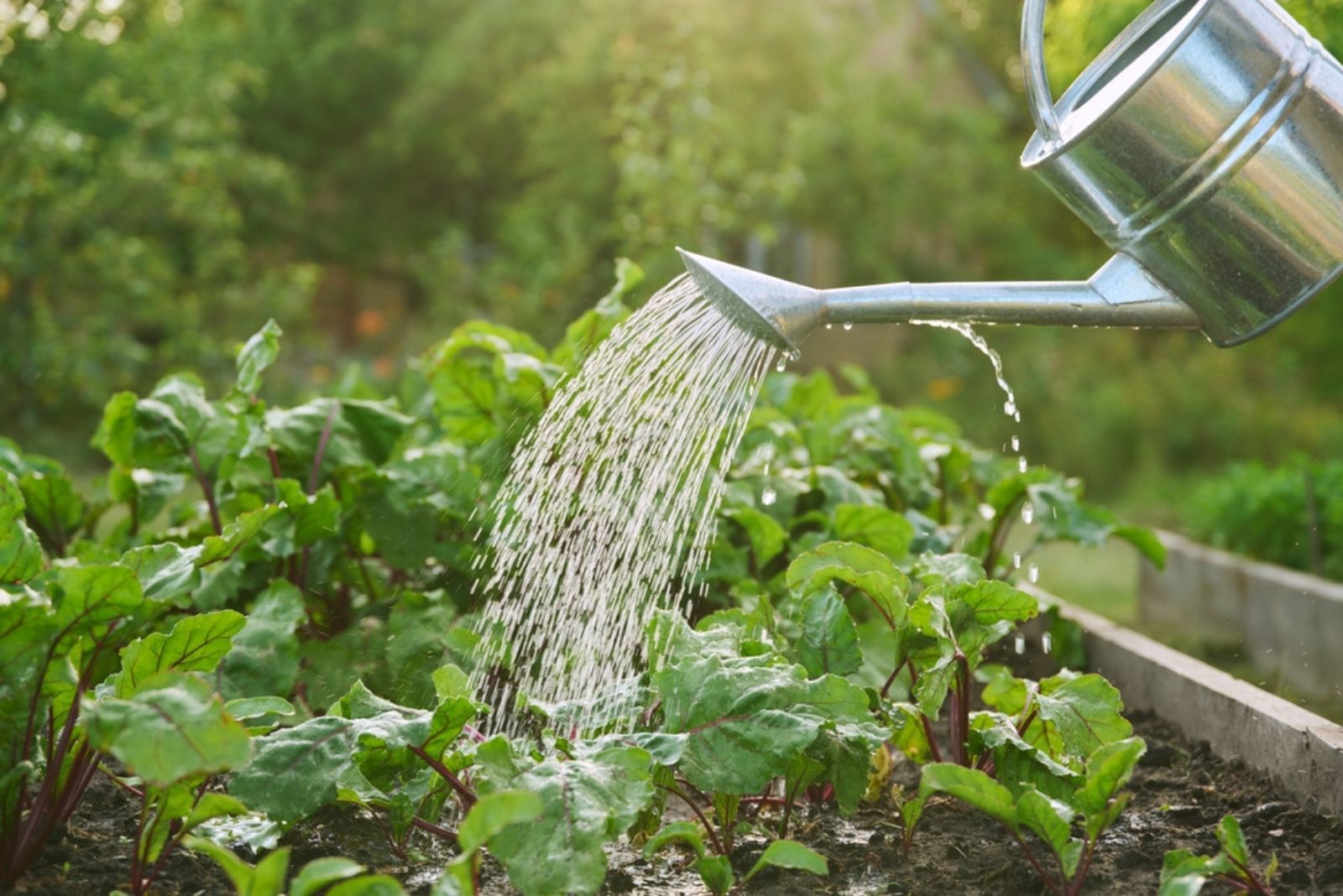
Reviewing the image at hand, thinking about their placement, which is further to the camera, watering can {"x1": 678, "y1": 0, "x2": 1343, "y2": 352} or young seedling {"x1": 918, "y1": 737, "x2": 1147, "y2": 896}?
watering can {"x1": 678, "y1": 0, "x2": 1343, "y2": 352}

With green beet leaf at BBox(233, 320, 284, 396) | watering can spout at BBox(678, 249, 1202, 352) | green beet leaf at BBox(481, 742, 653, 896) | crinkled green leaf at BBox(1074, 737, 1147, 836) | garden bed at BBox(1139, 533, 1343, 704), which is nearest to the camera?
green beet leaf at BBox(481, 742, 653, 896)

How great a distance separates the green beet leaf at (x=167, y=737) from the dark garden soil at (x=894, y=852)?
14.1 inches

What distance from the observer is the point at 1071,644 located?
2783 millimetres

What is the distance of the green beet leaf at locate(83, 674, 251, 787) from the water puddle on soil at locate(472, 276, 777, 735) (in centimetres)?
92

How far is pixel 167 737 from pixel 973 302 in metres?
1.14

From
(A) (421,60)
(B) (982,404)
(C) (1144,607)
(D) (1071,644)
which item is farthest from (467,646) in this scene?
(A) (421,60)

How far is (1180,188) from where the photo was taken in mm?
1646

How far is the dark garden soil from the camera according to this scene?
5.44 ft

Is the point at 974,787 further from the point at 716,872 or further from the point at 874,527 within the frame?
the point at 874,527

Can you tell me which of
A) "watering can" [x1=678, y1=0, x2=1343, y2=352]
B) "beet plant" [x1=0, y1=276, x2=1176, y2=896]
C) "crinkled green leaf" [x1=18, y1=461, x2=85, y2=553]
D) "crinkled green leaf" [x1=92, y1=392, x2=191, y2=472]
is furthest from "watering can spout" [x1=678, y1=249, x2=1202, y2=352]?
"crinkled green leaf" [x1=18, y1=461, x2=85, y2=553]

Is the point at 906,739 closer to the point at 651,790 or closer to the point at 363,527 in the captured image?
the point at 651,790

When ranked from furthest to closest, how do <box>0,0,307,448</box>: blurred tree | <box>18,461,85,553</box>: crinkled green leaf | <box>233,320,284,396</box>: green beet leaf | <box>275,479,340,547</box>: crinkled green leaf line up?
<box>0,0,307,448</box>: blurred tree < <box>18,461,85,553</box>: crinkled green leaf < <box>233,320,284,396</box>: green beet leaf < <box>275,479,340,547</box>: crinkled green leaf

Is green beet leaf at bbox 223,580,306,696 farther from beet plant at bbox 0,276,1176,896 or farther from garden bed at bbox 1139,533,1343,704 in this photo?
garden bed at bbox 1139,533,1343,704

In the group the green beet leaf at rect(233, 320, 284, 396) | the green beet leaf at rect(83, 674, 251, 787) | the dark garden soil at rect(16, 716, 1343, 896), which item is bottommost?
the dark garden soil at rect(16, 716, 1343, 896)
